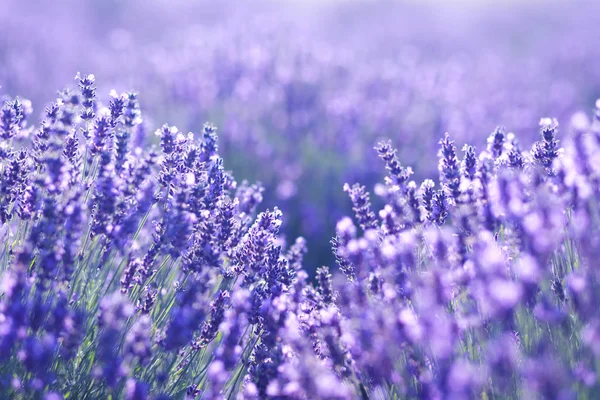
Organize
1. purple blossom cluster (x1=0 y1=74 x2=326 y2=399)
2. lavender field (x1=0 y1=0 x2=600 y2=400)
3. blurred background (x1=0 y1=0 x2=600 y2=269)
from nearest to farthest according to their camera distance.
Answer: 1. lavender field (x1=0 y1=0 x2=600 y2=400)
2. purple blossom cluster (x1=0 y1=74 x2=326 y2=399)
3. blurred background (x1=0 y1=0 x2=600 y2=269)

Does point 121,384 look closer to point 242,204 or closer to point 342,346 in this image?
point 342,346

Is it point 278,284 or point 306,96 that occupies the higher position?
point 306,96

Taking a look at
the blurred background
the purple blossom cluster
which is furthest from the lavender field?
the blurred background

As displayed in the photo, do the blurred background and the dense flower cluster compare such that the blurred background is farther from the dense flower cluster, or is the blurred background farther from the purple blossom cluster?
the dense flower cluster

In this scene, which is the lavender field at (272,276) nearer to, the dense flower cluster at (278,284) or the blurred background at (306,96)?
the dense flower cluster at (278,284)

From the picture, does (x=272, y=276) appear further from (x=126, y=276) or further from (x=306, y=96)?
(x=306, y=96)

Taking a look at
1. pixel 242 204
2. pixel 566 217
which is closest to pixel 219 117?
pixel 242 204

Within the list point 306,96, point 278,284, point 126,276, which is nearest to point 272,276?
point 278,284

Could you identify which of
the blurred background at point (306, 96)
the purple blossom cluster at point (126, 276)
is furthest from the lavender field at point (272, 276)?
the blurred background at point (306, 96)

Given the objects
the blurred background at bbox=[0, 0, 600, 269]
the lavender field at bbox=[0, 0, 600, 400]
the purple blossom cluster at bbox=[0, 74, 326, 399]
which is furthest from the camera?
the blurred background at bbox=[0, 0, 600, 269]
